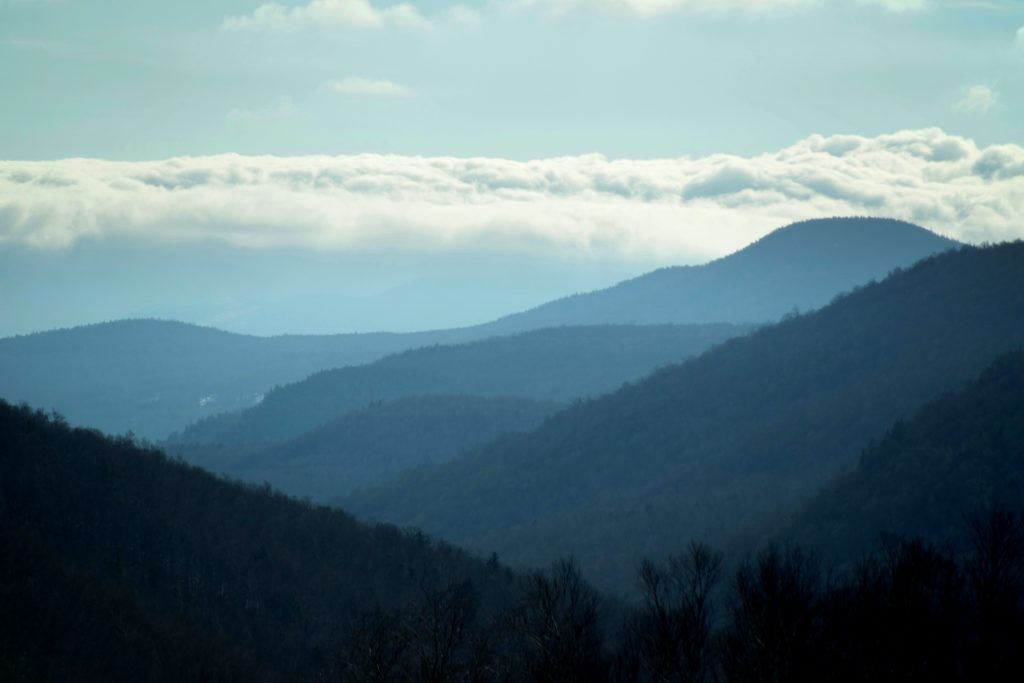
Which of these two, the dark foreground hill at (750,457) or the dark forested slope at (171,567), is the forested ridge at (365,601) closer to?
the dark forested slope at (171,567)

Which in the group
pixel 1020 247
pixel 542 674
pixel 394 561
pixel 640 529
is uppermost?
pixel 1020 247

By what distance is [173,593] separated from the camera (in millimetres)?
60938

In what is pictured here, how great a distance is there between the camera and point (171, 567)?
210 ft

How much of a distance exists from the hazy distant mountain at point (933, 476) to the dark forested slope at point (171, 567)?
48.6 meters

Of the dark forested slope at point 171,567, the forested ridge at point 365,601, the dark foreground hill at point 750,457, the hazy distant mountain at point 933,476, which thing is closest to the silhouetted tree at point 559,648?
the forested ridge at point 365,601

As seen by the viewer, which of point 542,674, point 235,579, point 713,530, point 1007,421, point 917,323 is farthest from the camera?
point 917,323

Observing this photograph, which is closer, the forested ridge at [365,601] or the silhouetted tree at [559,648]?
the silhouetted tree at [559,648]

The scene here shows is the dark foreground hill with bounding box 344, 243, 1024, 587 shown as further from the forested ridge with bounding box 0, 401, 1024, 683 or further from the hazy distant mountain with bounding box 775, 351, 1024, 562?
the forested ridge with bounding box 0, 401, 1024, 683

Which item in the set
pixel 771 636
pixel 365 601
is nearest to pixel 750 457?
pixel 365 601

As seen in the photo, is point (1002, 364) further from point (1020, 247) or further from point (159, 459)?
point (159, 459)

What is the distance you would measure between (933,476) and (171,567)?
3428 inches

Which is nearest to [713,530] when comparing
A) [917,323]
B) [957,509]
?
[957,509]

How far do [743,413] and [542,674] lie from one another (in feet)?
554

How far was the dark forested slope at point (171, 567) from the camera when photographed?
48250 millimetres
